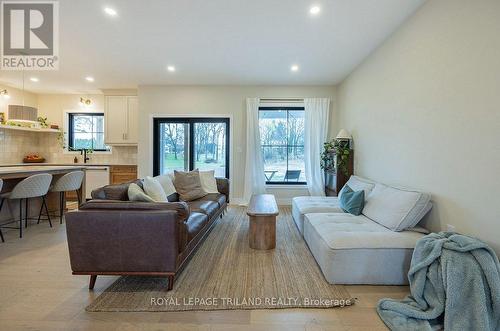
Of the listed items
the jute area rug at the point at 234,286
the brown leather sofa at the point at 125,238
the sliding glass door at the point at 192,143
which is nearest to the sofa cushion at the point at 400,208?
the jute area rug at the point at 234,286

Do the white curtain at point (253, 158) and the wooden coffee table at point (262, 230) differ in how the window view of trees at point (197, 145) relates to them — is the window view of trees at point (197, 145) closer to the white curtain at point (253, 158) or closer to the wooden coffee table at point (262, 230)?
the white curtain at point (253, 158)

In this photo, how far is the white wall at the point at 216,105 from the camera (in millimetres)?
5867

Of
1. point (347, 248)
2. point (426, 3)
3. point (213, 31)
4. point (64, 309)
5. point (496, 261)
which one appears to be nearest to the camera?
point (496, 261)

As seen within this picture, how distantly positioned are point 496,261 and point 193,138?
5.45 meters

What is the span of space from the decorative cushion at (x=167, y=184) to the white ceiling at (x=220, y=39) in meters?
1.98

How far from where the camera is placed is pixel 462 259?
173 centimetres

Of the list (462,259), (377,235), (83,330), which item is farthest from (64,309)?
(462,259)

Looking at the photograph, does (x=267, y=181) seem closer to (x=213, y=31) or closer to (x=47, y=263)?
(x=213, y=31)

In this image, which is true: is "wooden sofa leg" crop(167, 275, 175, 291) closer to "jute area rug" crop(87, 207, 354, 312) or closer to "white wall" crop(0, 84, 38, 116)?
"jute area rug" crop(87, 207, 354, 312)

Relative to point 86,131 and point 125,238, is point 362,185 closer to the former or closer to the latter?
point 125,238

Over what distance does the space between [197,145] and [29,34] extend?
3.41m

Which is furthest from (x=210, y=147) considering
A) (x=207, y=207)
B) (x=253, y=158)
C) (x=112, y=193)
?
(x=112, y=193)

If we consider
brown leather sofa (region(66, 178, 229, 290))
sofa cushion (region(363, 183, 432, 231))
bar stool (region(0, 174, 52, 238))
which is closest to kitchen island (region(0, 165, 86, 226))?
bar stool (region(0, 174, 52, 238))

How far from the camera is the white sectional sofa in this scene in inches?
90.1
